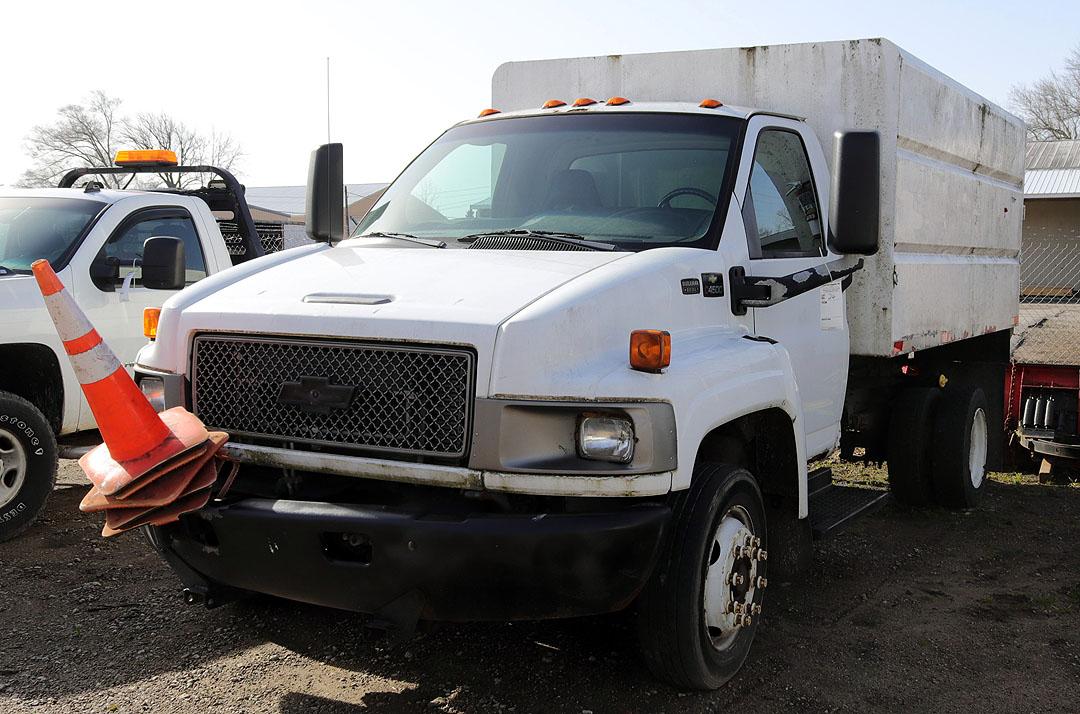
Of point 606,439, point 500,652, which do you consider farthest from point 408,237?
point 500,652

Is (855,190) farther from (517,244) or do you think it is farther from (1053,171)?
(1053,171)

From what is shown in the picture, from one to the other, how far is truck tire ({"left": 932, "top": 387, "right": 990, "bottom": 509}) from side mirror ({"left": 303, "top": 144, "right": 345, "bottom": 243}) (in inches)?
169

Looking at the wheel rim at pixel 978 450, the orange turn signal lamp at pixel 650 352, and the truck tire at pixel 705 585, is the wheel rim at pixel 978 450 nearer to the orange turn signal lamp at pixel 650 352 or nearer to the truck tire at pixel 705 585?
the truck tire at pixel 705 585

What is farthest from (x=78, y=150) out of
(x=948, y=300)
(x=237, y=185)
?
(x=948, y=300)

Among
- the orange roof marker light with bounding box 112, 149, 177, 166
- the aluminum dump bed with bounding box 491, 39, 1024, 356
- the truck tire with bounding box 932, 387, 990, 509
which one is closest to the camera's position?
the aluminum dump bed with bounding box 491, 39, 1024, 356

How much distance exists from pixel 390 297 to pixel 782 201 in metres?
2.16

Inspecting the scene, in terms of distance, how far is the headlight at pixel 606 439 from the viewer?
3.43 m

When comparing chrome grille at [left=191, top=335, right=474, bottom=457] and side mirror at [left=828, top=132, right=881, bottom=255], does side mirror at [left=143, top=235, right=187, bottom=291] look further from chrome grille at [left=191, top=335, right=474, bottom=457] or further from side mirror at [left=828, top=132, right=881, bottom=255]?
side mirror at [left=828, top=132, right=881, bottom=255]

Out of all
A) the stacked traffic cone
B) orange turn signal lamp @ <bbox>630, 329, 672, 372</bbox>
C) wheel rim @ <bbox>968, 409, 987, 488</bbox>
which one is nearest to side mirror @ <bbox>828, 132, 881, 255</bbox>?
A: orange turn signal lamp @ <bbox>630, 329, 672, 372</bbox>

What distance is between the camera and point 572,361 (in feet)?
11.6

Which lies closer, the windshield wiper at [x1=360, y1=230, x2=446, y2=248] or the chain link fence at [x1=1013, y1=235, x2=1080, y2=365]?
the windshield wiper at [x1=360, y1=230, x2=446, y2=248]

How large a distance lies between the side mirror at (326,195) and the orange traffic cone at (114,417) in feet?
5.73

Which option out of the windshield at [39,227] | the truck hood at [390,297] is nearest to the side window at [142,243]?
the windshield at [39,227]

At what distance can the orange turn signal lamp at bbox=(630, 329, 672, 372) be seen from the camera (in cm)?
351
